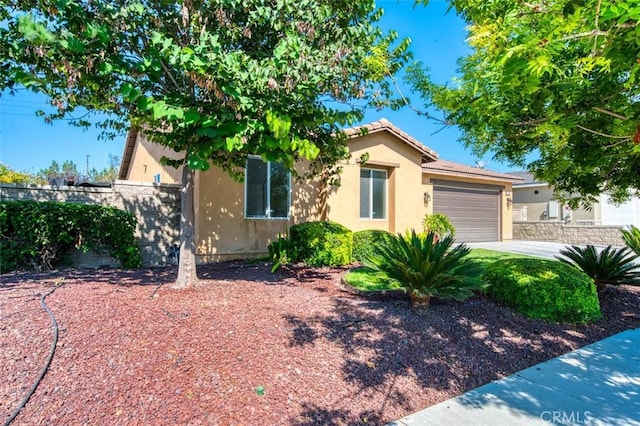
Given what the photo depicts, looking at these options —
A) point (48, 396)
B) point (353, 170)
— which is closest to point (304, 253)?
point (353, 170)

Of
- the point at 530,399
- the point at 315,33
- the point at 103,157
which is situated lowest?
the point at 530,399

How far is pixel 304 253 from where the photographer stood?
905cm

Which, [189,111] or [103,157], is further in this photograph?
[103,157]

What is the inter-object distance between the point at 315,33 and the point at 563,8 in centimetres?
330

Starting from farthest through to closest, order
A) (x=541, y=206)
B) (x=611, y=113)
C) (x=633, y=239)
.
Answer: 1. (x=541, y=206)
2. (x=633, y=239)
3. (x=611, y=113)

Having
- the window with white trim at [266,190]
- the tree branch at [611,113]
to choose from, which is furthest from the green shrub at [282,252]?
the tree branch at [611,113]

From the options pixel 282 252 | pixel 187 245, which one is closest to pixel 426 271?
pixel 187 245

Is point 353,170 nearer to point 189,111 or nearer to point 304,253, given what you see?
point 304,253

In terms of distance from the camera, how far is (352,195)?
11.5 m

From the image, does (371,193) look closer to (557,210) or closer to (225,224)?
(225,224)

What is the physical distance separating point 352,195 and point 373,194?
1220 millimetres

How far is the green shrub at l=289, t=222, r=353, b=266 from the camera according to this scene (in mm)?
8867

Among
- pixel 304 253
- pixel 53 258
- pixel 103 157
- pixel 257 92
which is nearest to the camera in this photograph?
pixel 257 92

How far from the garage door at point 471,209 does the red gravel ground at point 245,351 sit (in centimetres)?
1079
